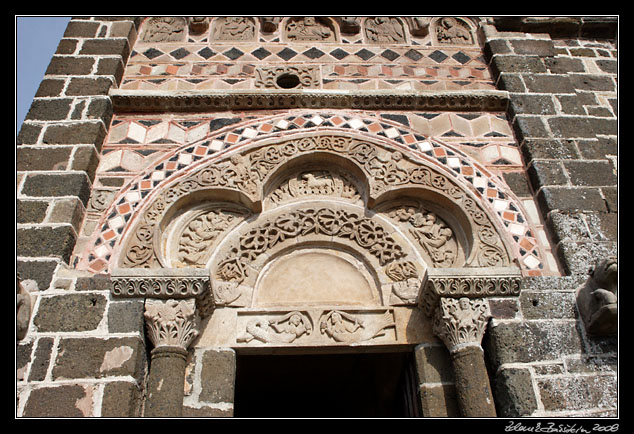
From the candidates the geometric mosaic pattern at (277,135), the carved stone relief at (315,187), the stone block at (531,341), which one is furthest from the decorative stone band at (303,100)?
the stone block at (531,341)

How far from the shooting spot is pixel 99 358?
365 cm

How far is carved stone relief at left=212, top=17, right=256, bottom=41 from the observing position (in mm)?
5996

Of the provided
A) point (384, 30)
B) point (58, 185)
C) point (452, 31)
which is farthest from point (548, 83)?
point (58, 185)

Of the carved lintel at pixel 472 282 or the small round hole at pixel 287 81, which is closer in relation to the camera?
the carved lintel at pixel 472 282

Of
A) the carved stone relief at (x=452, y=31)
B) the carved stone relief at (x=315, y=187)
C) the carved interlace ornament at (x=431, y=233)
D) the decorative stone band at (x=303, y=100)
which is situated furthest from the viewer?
the carved stone relief at (x=452, y=31)

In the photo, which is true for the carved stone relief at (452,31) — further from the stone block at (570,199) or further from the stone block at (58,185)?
the stone block at (58,185)

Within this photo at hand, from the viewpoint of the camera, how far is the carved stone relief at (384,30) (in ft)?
19.8

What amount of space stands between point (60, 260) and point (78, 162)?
37.9 inches

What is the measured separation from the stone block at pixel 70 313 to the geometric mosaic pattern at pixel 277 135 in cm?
31

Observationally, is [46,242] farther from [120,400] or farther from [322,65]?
[322,65]

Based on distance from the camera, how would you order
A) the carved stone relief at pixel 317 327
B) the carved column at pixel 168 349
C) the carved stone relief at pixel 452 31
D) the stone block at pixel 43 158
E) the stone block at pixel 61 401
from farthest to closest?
1. the carved stone relief at pixel 452 31
2. the stone block at pixel 43 158
3. the carved stone relief at pixel 317 327
4. the carved column at pixel 168 349
5. the stone block at pixel 61 401

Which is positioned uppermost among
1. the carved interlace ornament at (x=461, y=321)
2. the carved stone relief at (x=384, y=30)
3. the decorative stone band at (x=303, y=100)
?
the carved stone relief at (x=384, y=30)

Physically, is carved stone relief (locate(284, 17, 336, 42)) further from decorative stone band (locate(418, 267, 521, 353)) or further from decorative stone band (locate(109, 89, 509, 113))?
decorative stone band (locate(418, 267, 521, 353))

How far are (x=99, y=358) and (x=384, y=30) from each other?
174 inches
